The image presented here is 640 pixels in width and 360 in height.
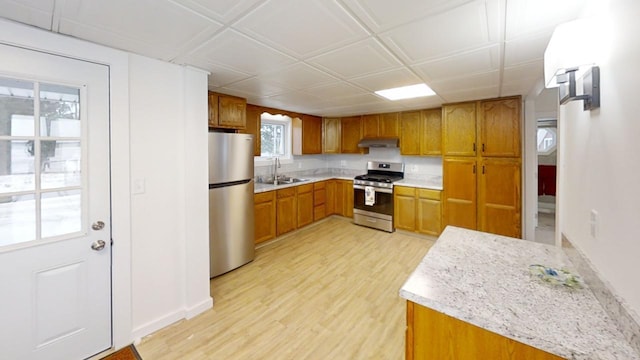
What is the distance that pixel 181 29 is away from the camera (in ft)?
4.89

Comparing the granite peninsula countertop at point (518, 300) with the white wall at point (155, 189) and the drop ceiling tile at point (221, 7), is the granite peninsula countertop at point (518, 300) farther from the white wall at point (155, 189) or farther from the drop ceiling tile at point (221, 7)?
the white wall at point (155, 189)

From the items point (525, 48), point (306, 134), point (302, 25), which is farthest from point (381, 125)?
point (302, 25)

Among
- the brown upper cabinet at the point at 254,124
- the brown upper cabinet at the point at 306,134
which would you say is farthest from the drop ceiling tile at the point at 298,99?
the brown upper cabinet at the point at 306,134

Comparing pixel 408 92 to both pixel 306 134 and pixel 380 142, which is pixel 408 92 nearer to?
pixel 380 142

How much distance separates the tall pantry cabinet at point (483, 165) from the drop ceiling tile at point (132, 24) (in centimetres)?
348

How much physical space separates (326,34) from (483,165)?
309cm

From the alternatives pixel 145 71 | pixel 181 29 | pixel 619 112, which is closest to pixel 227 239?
pixel 145 71

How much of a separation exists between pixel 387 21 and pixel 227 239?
2667 millimetres

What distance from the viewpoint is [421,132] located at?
4270mm

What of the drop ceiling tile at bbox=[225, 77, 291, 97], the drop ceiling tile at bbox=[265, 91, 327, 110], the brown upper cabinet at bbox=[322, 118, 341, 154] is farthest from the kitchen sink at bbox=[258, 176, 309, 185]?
the drop ceiling tile at bbox=[225, 77, 291, 97]

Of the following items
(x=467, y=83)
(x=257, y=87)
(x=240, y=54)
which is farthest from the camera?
(x=257, y=87)

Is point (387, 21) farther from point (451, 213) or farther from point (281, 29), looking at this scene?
point (451, 213)

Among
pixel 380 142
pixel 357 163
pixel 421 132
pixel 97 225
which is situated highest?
pixel 421 132

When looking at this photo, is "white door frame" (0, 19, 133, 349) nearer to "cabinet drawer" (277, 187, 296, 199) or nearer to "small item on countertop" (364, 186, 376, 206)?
"cabinet drawer" (277, 187, 296, 199)
